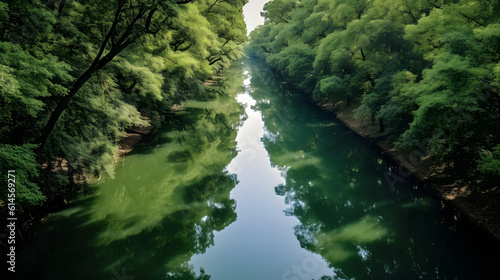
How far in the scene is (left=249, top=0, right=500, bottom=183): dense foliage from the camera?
9.27 metres

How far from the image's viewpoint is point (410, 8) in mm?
16266

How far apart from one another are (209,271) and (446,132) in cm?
1022

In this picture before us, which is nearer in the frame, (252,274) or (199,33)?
(252,274)

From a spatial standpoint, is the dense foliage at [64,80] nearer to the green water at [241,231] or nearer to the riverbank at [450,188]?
the green water at [241,231]

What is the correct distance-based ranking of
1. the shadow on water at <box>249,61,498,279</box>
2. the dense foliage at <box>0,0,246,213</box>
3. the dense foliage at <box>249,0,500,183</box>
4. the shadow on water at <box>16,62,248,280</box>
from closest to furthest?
the dense foliage at <box>0,0,246,213</box>, the shadow on water at <box>16,62,248,280</box>, the shadow on water at <box>249,61,498,279</box>, the dense foliage at <box>249,0,500,183</box>

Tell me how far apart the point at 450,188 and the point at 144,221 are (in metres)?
12.8

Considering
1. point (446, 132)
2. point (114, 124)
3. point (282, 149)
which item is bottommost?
point (446, 132)

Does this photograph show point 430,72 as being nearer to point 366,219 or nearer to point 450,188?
point 450,188

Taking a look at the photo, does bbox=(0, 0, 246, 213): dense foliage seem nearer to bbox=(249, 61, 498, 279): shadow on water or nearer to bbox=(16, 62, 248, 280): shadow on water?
bbox=(16, 62, 248, 280): shadow on water

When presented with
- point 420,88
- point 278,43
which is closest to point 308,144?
point 420,88

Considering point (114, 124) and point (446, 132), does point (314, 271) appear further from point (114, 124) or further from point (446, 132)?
point (114, 124)

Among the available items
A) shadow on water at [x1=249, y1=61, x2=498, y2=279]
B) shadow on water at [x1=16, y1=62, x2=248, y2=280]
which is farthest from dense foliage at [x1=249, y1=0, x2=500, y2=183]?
shadow on water at [x1=16, y1=62, x2=248, y2=280]

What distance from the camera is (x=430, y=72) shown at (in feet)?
32.8

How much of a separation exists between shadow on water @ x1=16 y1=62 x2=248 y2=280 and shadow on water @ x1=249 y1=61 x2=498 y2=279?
3.55 m
